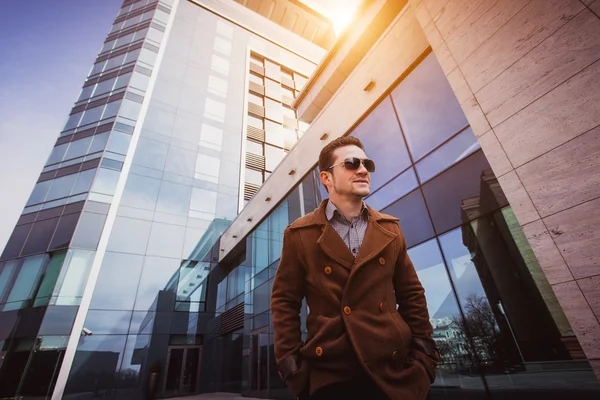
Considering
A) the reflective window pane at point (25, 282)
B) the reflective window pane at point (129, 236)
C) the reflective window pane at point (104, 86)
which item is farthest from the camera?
the reflective window pane at point (104, 86)

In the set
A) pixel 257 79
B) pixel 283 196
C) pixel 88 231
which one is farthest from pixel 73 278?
pixel 257 79

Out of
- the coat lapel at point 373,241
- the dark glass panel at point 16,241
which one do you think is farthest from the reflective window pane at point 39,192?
the coat lapel at point 373,241

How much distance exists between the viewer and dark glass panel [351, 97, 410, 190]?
7625 millimetres

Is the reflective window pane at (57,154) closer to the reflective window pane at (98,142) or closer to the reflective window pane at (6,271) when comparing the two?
the reflective window pane at (98,142)

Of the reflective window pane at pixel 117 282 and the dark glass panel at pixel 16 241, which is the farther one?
the dark glass panel at pixel 16 241

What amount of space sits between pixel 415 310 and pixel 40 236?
2036cm

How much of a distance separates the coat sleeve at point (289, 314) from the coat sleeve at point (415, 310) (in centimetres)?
74

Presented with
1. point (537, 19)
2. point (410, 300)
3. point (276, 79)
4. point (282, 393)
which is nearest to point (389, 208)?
point (537, 19)

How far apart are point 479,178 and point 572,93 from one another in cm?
234

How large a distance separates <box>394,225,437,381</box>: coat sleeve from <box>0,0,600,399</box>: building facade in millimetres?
2622

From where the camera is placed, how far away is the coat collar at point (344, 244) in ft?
5.78

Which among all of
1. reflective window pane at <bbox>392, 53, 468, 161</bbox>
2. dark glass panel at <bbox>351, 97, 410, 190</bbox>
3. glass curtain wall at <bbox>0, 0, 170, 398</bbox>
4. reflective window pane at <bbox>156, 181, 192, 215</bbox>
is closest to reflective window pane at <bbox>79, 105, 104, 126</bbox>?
glass curtain wall at <bbox>0, 0, 170, 398</bbox>

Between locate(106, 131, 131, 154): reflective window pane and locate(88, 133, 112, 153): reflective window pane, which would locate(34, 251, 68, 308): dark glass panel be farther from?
locate(88, 133, 112, 153): reflective window pane

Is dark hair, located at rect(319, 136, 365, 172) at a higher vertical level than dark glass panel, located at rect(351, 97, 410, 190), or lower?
lower
